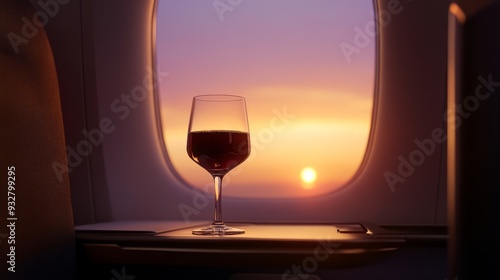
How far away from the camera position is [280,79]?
153 centimetres

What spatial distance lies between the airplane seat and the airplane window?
586 mm

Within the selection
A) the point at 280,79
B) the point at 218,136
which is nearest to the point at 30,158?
the point at 218,136

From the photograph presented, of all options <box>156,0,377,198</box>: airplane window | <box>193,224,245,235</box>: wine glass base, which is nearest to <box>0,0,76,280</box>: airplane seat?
<box>193,224,245,235</box>: wine glass base

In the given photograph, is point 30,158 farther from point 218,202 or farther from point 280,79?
point 280,79

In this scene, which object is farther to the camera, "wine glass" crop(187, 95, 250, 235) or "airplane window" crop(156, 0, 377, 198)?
"airplane window" crop(156, 0, 377, 198)

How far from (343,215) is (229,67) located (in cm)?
51

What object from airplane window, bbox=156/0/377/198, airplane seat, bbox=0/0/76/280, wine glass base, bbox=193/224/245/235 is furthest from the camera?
airplane window, bbox=156/0/377/198

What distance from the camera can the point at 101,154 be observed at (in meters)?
1.63

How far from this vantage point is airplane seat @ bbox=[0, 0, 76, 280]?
874mm

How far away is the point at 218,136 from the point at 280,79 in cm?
48

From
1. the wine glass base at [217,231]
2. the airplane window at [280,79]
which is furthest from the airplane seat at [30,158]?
the airplane window at [280,79]

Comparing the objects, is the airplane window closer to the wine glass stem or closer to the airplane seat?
the wine glass stem

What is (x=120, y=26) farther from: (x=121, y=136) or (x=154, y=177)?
(x=154, y=177)

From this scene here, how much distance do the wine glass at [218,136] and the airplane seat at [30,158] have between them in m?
0.27
